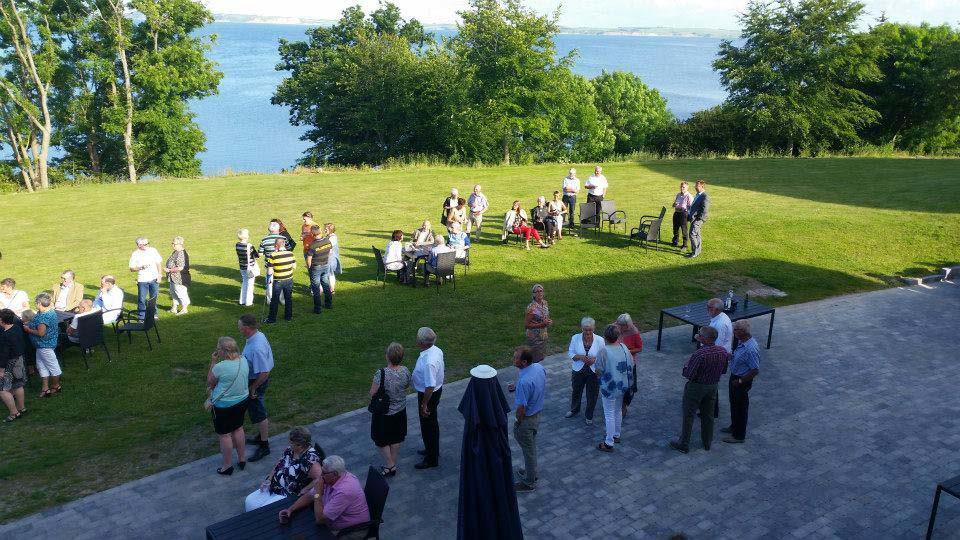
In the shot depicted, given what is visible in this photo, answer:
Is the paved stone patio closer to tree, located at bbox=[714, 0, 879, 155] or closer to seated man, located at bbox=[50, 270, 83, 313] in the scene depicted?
seated man, located at bbox=[50, 270, 83, 313]

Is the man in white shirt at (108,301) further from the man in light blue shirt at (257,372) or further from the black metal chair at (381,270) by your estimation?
the man in light blue shirt at (257,372)

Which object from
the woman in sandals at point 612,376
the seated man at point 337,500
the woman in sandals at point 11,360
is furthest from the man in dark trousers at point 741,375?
the woman in sandals at point 11,360

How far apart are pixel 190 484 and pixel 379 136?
3852 cm

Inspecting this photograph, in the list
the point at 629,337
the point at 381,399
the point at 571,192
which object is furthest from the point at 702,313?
the point at 571,192

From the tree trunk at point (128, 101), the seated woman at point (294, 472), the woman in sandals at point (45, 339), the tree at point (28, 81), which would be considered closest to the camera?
the seated woman at point (294, 472)

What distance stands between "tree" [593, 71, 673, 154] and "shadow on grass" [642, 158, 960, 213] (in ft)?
119

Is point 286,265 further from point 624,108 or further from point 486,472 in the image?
point 624,108

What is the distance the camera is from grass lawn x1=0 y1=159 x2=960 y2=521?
859cm

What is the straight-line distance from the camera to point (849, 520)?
6.63m

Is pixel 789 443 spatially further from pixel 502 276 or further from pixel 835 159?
pixel 835 159

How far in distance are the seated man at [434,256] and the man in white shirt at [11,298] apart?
22.9ft

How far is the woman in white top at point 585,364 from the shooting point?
26.1 ft

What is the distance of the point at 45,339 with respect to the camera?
358 inches

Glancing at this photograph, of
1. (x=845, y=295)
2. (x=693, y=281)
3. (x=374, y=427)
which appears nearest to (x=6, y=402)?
(x=374, y=427)
